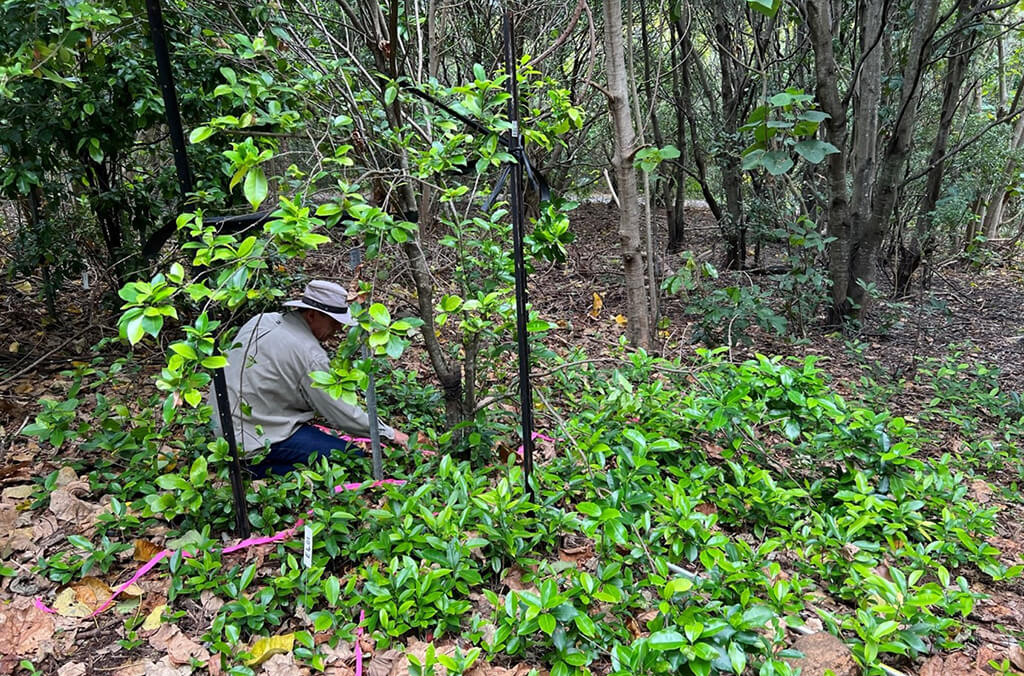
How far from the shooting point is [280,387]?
10.2ft

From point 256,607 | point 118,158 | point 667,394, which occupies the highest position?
point 118,158

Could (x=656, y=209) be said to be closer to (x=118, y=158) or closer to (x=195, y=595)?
(x=118, y=158)

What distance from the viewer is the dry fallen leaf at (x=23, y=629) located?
2.10m

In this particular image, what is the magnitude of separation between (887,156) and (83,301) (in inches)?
275

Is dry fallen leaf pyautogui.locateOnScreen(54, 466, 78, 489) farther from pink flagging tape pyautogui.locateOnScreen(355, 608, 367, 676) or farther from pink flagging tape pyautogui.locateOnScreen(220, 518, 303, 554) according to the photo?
pink flagging tape pyautogui.locateOnScreen(355, 608, 367, 676)

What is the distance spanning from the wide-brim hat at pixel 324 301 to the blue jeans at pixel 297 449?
0.60 metres

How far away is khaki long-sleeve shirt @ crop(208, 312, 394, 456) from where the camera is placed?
3.03m

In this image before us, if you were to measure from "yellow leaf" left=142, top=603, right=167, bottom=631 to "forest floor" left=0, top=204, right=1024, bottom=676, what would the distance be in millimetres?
18

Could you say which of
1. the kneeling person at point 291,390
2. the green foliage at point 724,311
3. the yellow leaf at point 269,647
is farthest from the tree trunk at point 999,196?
the yellow leaf at point 269,647

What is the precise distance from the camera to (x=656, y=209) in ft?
40.3

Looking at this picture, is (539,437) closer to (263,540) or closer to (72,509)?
(263,540)

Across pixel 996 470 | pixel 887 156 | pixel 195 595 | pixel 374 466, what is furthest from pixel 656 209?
pixel 195 595

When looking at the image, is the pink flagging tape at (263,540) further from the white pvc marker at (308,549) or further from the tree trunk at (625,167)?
the tree trunk at (625,167)

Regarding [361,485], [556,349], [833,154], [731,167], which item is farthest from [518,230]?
[731,167]
